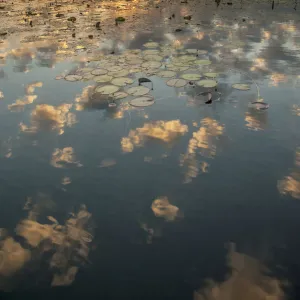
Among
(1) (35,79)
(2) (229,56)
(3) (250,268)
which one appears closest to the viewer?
(3) (250,268)

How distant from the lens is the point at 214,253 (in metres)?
4.61

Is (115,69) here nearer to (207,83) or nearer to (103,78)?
(103,78)

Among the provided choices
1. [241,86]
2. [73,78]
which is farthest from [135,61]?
[241,86]

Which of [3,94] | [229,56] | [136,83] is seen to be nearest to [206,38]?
[229,56]

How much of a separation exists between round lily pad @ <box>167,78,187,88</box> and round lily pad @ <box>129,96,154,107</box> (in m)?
1.31

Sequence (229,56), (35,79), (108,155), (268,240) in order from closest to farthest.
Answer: (268,240) → (108,155) → (35,79) → (229,56)

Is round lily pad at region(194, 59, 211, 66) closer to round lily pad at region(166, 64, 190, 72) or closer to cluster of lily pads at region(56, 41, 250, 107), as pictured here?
cluster of lily pads at region(56, 41, 250, 107)

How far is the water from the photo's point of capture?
171 inches

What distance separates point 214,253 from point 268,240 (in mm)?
969

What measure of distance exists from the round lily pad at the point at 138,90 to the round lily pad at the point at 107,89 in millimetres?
511

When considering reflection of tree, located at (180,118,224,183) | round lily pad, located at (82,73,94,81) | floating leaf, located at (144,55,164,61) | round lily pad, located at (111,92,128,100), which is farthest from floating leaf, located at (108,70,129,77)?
reflection of tree, located at (180,118,224,183)

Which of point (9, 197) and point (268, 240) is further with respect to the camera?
point (9, 197)

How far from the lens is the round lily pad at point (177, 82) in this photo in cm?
1023

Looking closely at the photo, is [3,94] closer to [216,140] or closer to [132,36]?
[216,140]
